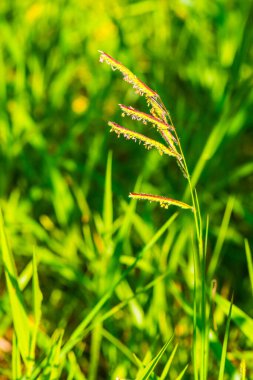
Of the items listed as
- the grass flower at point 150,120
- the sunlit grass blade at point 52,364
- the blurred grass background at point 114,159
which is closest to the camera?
the grass flower at point 150,120

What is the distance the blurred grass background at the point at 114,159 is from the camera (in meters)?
1.26

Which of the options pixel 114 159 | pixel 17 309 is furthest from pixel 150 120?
pixel 114 159

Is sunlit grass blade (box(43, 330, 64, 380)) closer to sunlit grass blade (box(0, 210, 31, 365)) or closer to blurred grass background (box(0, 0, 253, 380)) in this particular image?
sunlit grass blade (box(0, 210, 31, 365))

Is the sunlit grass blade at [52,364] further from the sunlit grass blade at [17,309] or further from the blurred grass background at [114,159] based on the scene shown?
the blurred grass background at [114,159]

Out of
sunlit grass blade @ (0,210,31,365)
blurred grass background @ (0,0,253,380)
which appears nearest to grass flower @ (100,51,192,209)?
sunlit grass blade @ (0,210,31,365)

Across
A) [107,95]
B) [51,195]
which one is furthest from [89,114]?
[51,195]

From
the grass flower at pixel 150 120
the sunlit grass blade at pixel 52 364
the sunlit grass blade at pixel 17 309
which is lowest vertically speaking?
the sunlit grass blade at pixel 52 364

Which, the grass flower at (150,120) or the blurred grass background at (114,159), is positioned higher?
the grass flower at (150,120)

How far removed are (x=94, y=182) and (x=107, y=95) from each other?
0.28m

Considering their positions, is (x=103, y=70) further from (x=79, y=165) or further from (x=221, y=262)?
(x=221, y=262)

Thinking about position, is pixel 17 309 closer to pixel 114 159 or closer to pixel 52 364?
pixel 52 364

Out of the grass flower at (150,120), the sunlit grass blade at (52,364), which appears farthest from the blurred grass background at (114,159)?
the grass flower at (150,120)

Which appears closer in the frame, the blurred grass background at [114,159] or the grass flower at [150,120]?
the grass flower at [150,120]

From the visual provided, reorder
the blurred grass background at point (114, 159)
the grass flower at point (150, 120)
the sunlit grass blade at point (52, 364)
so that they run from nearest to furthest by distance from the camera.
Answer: the grass flower at point (150, 120) < the sunlit grass blade at point (52, 364) < the blurred grass background at point (114, 159)
